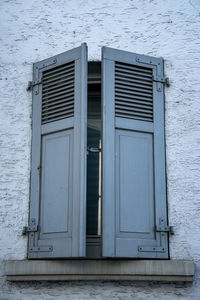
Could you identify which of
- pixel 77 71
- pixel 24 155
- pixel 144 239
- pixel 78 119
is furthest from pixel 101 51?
pixel 144 239

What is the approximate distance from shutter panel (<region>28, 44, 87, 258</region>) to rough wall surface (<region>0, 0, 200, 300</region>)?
17cm

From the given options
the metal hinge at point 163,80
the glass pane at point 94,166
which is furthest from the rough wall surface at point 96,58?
the glass pane at point 94,166

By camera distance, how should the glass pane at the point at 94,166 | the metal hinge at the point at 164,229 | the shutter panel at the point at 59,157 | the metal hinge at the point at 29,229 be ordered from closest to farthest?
the shutter panel at the point at 59,157, the metal hinge at the point at 164,229, the metal hinge at the point at 29,229, the glass pane at the point at 94,166

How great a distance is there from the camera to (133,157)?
18.3ft

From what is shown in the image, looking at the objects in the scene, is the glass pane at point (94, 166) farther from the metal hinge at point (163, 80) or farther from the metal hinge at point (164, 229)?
the metal hinge at point (163, 80)

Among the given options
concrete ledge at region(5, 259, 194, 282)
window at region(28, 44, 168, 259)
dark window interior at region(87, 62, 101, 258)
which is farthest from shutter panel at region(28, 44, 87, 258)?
dark window interior at region(87, 62, 101, 258)

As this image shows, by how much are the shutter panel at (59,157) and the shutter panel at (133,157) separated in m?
0.21

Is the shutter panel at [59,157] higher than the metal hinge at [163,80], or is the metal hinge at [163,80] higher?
the metal hinge at [163,80]

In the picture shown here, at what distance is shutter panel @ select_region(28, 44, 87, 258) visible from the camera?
17.4 feet

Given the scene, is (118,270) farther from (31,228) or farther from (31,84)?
(31,84)

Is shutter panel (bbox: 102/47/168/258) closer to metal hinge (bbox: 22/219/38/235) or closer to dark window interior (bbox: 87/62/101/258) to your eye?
dark window interior (bbox: 87/62/101/258)

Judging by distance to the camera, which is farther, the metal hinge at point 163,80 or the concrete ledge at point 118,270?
the metal hinge at point 163,80

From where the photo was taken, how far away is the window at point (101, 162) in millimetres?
5324

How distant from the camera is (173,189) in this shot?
5.68 meters
